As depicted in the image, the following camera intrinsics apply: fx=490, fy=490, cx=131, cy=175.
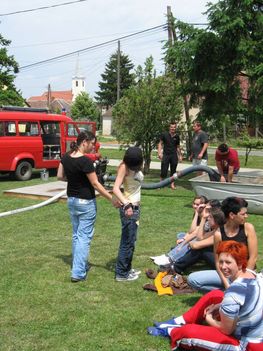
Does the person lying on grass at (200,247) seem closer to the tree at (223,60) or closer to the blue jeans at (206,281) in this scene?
the blue jeans at (206,281)

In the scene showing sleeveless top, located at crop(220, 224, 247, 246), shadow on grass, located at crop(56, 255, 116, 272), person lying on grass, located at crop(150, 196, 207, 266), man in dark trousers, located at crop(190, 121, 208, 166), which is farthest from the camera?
man in dark trousers, located at crop(190, 121, 208, 166)

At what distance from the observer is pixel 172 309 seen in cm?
482

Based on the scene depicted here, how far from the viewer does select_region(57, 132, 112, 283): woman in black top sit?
5.32 meters

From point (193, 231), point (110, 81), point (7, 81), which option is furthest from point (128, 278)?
point (110, 81)

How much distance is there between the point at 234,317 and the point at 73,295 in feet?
→ 7.22

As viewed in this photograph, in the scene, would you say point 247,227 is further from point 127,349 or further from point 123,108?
point 123,108

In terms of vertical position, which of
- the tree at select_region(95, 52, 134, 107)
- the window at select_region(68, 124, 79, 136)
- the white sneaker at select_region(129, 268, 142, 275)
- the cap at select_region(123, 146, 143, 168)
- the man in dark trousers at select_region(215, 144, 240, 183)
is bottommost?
the white sneaker at select_region(129, 268, 142, 275)

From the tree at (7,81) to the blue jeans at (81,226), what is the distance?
1007 inches

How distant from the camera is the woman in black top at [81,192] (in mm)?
5320

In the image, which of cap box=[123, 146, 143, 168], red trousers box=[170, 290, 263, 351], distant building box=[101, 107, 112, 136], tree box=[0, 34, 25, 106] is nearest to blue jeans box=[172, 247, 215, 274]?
cap box=[123, 146, 143, 168]

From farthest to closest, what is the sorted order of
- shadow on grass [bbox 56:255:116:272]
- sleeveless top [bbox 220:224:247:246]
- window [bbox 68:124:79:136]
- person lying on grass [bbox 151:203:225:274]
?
1. window [bbox 68:124:79:136]
2. shadow on grass [bbox 56:255:116:272]
3. person lying on grass [bbox 151:203:225:274]
4. sleeveless top [bbox 220:224:247:246]

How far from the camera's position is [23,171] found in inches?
592

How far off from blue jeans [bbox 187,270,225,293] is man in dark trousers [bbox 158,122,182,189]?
7.96 m

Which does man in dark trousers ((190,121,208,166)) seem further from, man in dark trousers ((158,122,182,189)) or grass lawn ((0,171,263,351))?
grass lawn ((0,171,263,351))
